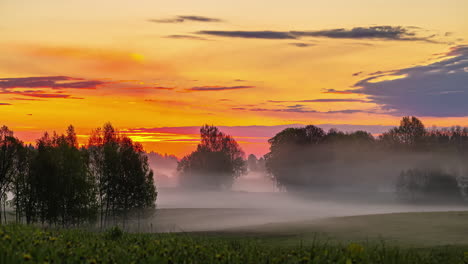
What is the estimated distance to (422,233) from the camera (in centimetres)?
5109

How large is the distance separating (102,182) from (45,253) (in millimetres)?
59667

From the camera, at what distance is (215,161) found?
5694 inches

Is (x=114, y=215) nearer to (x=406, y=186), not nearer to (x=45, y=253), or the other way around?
(x=45, y=253)

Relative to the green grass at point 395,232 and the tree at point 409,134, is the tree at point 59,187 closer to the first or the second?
the green grass at point 395,232

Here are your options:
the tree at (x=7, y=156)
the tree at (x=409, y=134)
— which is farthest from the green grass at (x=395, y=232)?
the tree at (x=409, y=134)

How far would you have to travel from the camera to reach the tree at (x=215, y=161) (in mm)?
145000

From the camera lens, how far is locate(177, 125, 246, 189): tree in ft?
476

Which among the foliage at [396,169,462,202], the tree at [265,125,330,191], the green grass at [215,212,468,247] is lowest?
the green grass at [215,212,468,247]

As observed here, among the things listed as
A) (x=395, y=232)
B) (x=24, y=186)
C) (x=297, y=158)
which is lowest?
(x=395, y=232)

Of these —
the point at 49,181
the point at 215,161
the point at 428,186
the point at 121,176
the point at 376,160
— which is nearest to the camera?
the point at 49,181

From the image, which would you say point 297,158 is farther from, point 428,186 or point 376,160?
point 428,186

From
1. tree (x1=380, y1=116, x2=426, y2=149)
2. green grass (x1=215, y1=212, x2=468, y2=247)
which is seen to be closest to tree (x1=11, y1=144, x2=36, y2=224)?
green grass (x1=215, y1=212, x2=468, y2=247)

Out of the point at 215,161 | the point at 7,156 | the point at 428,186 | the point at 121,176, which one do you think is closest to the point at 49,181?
the point at 7,156

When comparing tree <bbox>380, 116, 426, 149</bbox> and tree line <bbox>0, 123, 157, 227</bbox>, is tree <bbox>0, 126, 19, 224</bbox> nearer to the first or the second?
tree line <bbox>0, 123, 157, 227</bbox>
